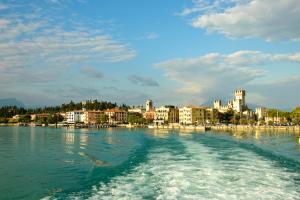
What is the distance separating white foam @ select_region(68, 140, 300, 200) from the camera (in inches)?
553

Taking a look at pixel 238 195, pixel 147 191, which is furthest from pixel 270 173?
pixel 147 191

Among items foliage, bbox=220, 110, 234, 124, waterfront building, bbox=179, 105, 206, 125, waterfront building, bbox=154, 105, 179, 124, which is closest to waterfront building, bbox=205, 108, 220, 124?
foliage, bbox=220, 110, 234, 124

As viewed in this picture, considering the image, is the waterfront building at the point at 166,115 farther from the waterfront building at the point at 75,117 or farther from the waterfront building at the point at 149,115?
the waterfront building at the point at 75,117

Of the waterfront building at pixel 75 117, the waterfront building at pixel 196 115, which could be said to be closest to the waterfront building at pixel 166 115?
the waterfront building at pixel 196 115

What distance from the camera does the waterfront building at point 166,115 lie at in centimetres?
15200

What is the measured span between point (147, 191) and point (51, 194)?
384 cm

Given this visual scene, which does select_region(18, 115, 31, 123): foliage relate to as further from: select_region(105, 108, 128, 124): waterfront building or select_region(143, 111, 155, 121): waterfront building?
select_region(143, 111, 155, 121): waterfront building

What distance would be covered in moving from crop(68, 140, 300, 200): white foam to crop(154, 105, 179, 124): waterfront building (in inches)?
5106

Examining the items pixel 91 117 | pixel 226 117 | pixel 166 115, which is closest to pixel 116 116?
pixel 91 117

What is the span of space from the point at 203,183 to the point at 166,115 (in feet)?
449

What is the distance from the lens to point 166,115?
501ft

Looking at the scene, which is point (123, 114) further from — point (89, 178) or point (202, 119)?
point (89, 178)

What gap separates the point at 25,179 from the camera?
19.0m

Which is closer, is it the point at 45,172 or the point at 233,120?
the point at 45,172
